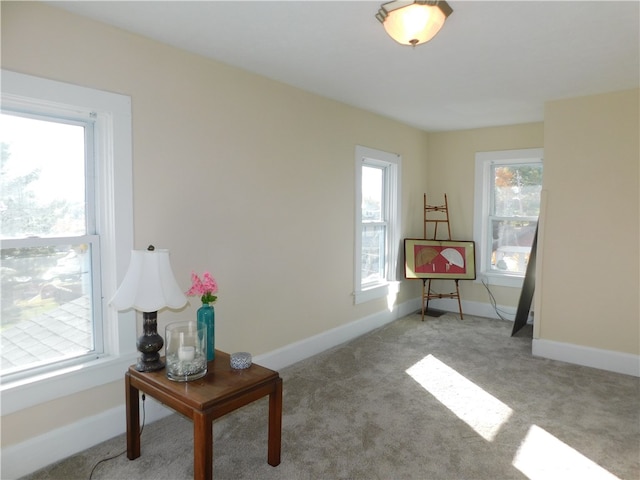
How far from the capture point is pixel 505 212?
196 inches

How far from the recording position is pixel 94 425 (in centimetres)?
229

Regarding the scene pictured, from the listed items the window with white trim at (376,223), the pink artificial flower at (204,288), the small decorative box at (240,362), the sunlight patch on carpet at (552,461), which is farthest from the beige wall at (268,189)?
the sunlight patch on carpet at (552,461)

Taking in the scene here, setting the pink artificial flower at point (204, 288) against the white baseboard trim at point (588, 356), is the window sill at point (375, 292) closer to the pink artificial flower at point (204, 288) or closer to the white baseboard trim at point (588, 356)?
the white baseboard trim at point (588, 356)

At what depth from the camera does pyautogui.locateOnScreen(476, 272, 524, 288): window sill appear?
4.85m

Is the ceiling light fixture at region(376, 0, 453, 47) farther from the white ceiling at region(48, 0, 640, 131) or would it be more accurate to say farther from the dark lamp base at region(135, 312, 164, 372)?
the dark lamp base at region(135, 312, 164, 372)

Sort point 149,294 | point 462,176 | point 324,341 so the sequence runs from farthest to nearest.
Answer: point 462,176 < point 324,341 < point 149,294

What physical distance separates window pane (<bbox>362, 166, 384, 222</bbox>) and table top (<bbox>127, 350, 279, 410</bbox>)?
268 cm

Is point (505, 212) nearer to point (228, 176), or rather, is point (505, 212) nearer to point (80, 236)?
point (228, 176)

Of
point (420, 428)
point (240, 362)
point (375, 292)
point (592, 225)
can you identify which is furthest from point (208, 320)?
point (592, 225)

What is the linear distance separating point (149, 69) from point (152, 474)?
220 centimetres

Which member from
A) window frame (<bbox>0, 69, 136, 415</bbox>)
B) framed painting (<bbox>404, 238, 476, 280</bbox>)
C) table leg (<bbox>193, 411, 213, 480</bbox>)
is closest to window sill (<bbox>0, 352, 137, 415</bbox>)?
window frame (<bbox>0, 69, 136, 415</bbox>)

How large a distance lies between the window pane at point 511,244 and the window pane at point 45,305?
440cm

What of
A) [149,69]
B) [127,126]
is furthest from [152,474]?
[149,69]

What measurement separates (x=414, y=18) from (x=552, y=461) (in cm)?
235
